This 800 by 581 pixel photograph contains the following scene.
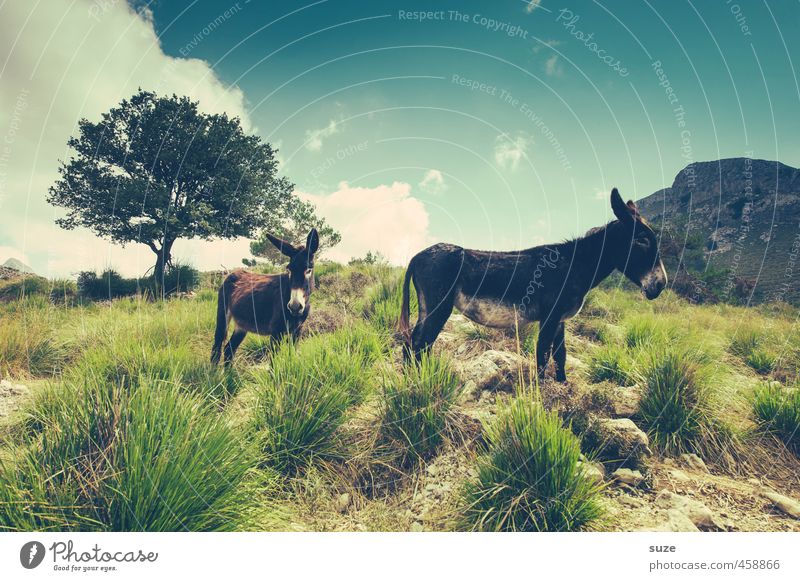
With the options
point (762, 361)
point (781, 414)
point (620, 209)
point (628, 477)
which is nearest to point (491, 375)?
point (628, 477)

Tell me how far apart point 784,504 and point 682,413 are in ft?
3.50

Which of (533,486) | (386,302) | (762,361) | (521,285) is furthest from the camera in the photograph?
(386,302)

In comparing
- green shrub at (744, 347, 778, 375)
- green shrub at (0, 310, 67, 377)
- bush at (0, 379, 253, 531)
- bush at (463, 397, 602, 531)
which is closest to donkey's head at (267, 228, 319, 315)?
bush at (0, 379, 253, 531)

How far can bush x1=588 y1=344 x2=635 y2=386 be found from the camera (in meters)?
4.79

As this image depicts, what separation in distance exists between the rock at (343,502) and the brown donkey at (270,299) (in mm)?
2162

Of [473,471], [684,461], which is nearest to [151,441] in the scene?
[473,471]

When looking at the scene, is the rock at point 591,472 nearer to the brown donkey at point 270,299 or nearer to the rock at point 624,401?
the rock at point 624,401

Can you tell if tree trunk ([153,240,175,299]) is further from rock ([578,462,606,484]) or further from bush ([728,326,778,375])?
bush ([728,326,778,375])

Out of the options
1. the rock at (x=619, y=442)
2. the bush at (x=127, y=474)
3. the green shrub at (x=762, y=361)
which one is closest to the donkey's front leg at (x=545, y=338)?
the rock at (x=619, y=442)

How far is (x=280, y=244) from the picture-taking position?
4.67 metres

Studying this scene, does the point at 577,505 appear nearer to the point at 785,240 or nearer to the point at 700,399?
the point at 700,399

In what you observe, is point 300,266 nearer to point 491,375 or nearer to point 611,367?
point 491,375

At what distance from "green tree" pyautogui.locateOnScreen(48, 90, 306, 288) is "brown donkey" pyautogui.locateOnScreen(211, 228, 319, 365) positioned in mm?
12607

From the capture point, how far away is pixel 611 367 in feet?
16.6
